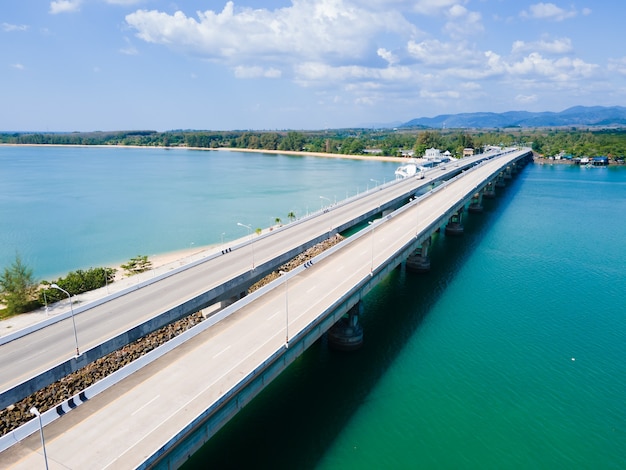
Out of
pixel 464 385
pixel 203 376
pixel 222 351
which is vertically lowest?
pixel 464 385

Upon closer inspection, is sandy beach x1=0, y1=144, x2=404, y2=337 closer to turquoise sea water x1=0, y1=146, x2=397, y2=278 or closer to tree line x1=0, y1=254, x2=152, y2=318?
tree line x1=0, y1=254, x2=152, y2=318

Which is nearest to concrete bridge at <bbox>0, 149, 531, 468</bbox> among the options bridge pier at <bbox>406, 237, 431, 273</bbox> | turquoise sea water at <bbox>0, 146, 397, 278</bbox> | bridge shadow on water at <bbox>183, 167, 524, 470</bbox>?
bridge shadow on water at <bbox>183, 167, 524, 470</bbox>

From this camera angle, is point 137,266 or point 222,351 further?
point 137,266

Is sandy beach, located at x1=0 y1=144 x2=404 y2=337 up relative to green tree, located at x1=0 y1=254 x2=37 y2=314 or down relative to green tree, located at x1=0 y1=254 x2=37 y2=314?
down

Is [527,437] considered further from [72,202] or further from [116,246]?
[72,202]

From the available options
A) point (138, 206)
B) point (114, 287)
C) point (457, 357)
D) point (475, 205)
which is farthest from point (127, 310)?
point (475, 205)

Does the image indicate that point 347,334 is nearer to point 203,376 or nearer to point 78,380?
point 203,376
